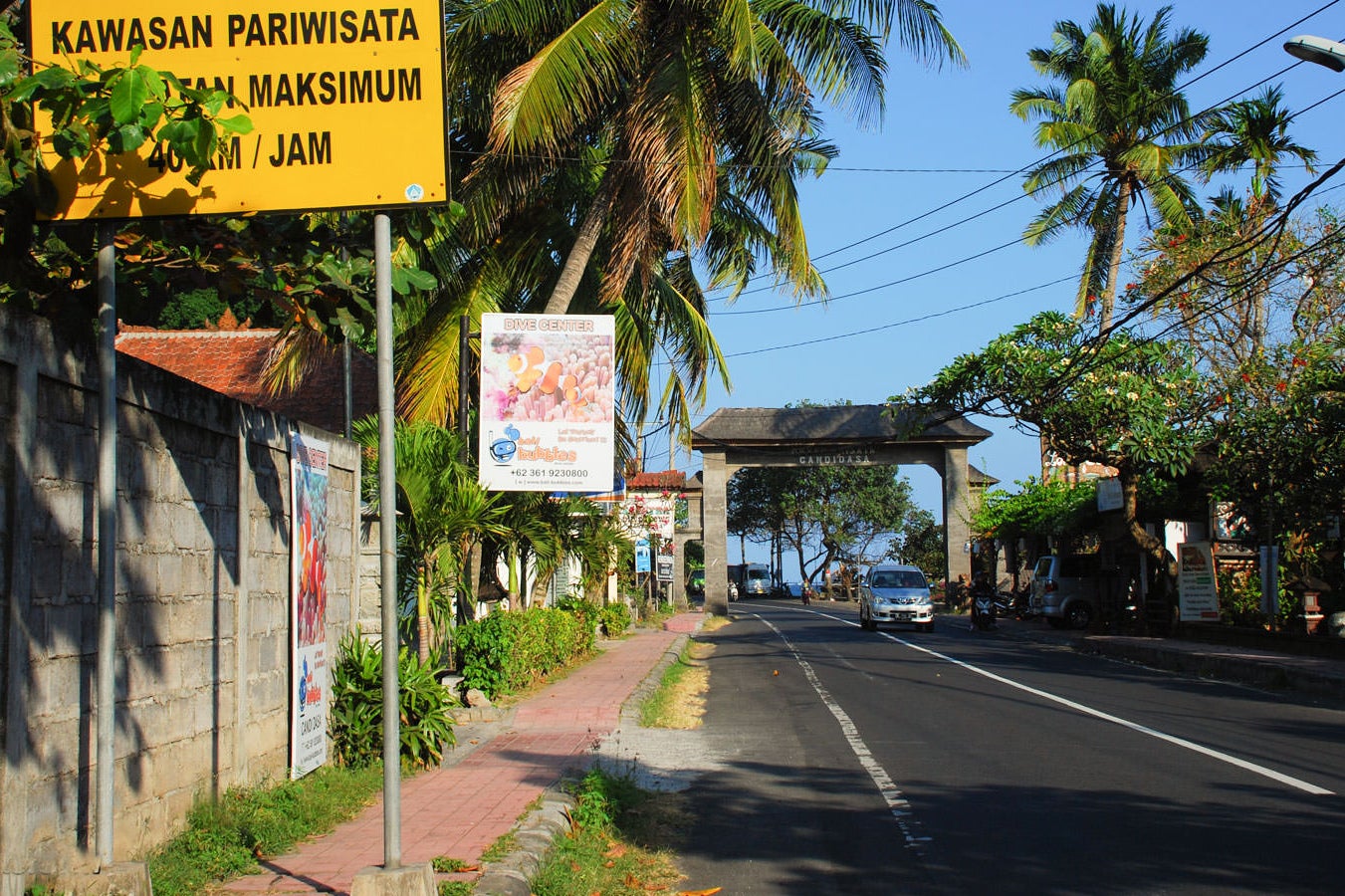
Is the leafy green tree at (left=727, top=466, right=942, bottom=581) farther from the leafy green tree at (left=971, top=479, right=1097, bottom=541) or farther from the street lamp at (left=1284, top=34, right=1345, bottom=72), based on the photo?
the street lamp at (left=1284, top=34, right=1345, bottom=72)

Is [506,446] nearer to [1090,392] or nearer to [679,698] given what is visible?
[679,698]

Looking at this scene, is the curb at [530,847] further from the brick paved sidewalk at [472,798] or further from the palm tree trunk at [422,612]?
the palm tree trunk at [422,612]

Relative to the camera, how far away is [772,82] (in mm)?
16516

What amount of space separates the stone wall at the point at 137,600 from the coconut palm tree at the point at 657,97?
7698 mm

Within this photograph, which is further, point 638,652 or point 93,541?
point 638,652

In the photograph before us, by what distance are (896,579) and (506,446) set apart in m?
19.7

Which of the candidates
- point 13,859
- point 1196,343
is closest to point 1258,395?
point 1196,343

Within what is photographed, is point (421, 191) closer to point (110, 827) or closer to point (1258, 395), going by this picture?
point (110, 827)

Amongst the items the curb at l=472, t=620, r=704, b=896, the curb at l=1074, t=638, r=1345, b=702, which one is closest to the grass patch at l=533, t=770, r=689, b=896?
the curb at l=472, t=620, r=704, b=896

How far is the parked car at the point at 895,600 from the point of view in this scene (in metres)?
31.6

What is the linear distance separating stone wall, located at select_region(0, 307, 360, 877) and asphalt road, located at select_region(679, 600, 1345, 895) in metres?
2.82

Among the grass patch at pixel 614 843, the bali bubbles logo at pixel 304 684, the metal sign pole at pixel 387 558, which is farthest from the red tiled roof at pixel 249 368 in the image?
the metal sign pole at pixel 387 558

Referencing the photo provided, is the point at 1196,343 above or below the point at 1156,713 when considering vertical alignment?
above

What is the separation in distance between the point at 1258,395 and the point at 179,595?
865 inches
